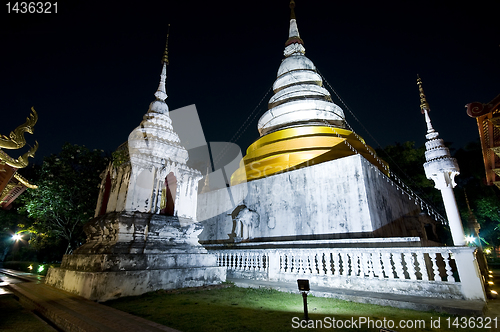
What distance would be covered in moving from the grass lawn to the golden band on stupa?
700 centimetres

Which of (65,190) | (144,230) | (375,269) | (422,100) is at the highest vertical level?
(422,100)

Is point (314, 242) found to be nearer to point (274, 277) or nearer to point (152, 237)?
point (274, 277)

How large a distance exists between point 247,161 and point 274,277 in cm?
719

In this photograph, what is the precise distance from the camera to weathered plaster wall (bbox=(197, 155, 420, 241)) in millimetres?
9414

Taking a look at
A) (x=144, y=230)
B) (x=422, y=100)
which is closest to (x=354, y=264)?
(x=422, y=100)

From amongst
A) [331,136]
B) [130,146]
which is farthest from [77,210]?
[331,136]

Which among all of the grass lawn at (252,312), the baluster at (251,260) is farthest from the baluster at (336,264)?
the baluster at (251,260)

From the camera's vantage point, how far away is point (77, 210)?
12945 mm

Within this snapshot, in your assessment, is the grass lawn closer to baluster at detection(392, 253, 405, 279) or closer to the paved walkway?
the paved walkway

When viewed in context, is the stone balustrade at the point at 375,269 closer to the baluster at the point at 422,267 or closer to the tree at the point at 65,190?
the baluster at the point at 422,267

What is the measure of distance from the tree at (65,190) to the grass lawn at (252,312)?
924 centimetres

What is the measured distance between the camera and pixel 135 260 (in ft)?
20.6

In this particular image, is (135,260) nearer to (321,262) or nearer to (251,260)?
(251,260)

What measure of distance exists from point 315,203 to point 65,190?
11.8 meters
